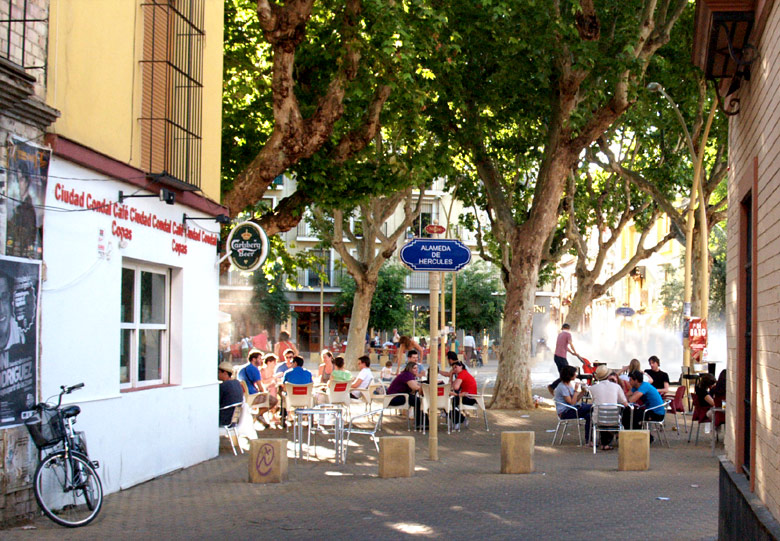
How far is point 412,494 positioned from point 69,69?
5.73 meters

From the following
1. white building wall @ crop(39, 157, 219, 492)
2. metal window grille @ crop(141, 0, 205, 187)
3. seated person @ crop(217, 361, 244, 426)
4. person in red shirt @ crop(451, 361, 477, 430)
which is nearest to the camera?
white building wall @ crop(39, 157, 219, 492)

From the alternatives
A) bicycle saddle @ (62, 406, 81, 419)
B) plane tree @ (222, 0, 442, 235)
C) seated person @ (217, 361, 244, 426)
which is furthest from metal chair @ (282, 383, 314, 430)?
bicycle saddle @ (62, 406, 81, 419)

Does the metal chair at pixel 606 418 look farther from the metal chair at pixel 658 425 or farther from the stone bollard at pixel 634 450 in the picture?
the stone bollard at pixel 634 450

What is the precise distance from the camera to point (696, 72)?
23.4 metres

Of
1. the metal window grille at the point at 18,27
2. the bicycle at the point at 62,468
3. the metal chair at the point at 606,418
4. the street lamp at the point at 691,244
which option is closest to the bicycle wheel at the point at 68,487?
the bicycle at the point at 62,468

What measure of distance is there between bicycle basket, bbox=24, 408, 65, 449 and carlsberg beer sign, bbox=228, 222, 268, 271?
561 centimetres

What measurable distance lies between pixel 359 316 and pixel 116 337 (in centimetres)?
2099

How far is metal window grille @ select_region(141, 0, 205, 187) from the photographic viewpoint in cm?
1196

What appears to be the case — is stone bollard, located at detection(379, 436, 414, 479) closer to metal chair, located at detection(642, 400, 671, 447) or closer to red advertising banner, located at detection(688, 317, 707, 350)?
metal chair, located at detection(642, 400, 671, 447)

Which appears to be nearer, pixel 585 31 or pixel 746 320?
pixel 746 320

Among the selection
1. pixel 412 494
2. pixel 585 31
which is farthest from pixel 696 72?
pixel 412 494

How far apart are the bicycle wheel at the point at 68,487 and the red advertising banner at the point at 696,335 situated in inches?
685

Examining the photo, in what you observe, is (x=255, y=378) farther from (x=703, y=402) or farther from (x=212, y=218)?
(x=703, y=402)

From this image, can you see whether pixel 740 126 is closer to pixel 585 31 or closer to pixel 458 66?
pixel 585 31
